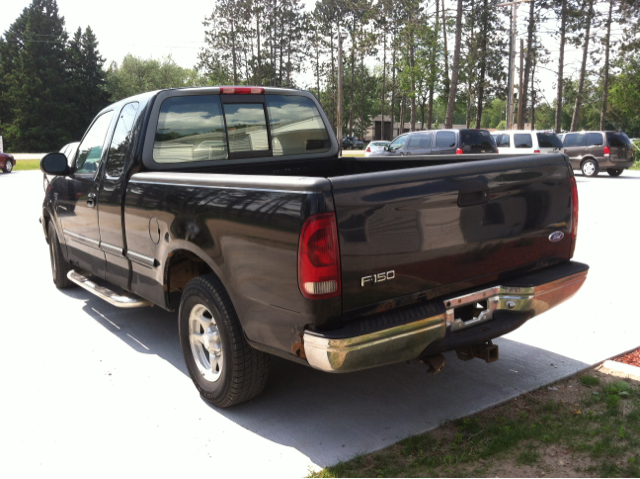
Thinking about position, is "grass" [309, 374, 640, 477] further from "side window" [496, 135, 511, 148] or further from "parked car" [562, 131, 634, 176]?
"parked car" [562, 131, 634, 176]

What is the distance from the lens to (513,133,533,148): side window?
73.8 feet

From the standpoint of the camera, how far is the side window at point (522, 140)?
22497 millimetres

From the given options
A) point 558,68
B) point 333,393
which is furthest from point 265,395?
point 558,68

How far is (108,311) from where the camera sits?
6293 mm

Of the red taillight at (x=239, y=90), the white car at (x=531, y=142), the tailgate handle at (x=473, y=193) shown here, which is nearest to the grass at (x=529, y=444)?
the tailgate handle at (x=473, y=193)

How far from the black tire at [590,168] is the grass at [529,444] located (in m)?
21.8

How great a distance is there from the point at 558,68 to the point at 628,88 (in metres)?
22.9

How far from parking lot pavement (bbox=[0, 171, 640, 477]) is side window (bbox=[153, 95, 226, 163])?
168 centimetres

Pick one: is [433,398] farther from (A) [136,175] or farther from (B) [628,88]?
(B) [628,88]

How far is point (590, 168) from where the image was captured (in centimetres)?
2367

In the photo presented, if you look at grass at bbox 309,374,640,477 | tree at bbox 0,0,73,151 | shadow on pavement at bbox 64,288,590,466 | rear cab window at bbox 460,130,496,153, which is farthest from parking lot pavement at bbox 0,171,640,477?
tree at bbox 0,0,73,151

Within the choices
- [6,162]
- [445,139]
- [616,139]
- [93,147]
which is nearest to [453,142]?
[445,139]

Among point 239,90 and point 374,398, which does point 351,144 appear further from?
point 374,398

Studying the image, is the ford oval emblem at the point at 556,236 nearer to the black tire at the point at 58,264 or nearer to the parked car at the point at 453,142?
the black tire at the point at 58,264
